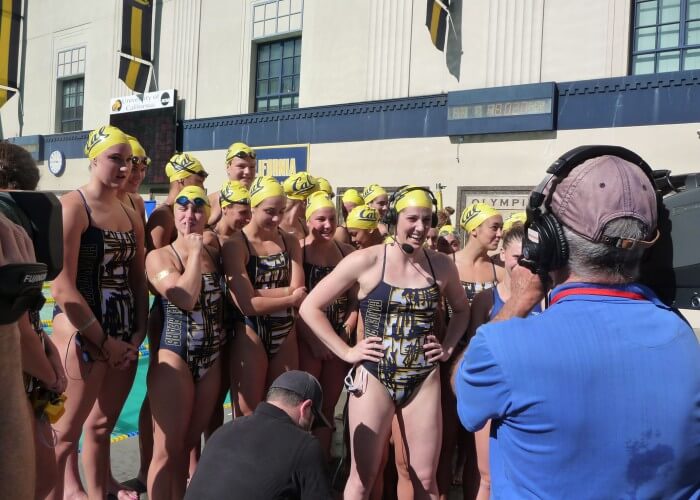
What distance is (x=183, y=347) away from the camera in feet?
10.7

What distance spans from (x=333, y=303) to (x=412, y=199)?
1093mm

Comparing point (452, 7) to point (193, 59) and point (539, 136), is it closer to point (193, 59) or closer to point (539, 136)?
point (539, 136)

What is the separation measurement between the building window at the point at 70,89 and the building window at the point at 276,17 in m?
8.21

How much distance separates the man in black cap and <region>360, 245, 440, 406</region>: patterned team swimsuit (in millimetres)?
797

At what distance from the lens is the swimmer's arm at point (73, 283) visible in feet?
9.81

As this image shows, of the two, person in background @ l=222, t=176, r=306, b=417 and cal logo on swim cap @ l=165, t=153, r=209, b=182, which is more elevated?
cal logo on swim cap @ l=165, t=153, r=209, b=182

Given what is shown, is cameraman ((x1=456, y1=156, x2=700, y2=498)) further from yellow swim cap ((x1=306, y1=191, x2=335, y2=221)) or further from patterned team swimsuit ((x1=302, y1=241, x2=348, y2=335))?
yellow swim cap ((x1=306, y1=191, x2=335, y2=221))

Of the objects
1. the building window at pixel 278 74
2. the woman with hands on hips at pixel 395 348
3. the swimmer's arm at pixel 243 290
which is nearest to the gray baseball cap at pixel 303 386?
the woman with hands on hips at pixel 395 348

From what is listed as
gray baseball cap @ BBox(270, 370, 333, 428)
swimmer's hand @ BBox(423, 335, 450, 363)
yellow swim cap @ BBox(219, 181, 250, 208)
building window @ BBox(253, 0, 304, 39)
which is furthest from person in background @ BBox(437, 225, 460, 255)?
building window @ BBox(253, 0, 304, 39)

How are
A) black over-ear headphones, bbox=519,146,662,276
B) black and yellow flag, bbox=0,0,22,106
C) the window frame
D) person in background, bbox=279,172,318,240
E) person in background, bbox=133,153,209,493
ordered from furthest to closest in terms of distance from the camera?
black and yellow flag, bbox=0,0,22,106
the window frame
person in background, bbox=279,172,318,240
person in background, bbox=133,153,209,493
black over-ear headphones, bbox=519,146,662,276

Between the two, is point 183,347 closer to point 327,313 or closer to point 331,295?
point 331,295

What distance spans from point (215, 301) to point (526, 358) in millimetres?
2560

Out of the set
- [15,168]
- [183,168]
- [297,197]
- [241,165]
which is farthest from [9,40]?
[15,168]

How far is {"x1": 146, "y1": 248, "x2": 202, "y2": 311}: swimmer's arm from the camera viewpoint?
318 centimetres
